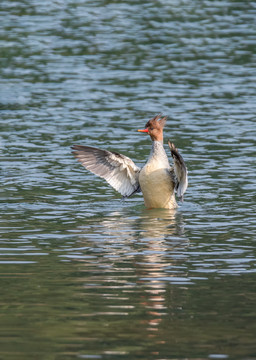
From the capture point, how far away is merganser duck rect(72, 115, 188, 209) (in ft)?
48.4

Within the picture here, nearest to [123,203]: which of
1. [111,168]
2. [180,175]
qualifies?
[111,168]

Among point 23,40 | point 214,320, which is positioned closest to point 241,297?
point 214,320

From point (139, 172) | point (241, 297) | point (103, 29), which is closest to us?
point (241, 297)

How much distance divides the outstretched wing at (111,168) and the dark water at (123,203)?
1.05 ft

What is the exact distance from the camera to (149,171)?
14.9 meters

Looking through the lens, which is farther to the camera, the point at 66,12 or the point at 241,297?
the point at 66,12

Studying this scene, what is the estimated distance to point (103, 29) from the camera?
35906 mm

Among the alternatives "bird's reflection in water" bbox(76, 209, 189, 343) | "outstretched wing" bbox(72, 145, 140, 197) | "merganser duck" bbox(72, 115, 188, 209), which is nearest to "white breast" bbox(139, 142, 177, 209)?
"merganser duck" bbox(72, 115, 188, 209)

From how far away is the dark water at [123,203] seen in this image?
8.55m

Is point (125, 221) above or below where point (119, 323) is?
below

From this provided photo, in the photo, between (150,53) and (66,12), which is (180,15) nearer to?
(66,12)

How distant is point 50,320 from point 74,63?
2150 centimetres

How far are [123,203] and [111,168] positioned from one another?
25.7 inches

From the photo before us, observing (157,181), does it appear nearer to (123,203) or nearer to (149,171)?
(149,171)
